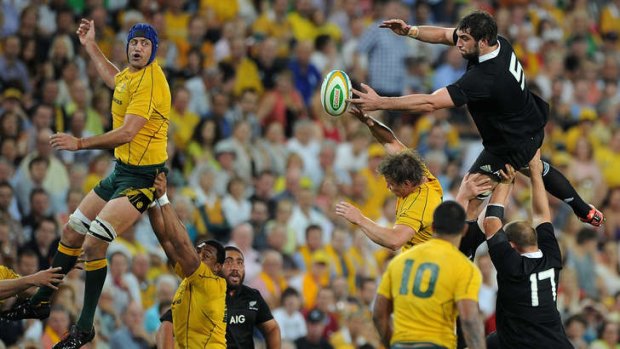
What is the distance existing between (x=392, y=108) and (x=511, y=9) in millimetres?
12296

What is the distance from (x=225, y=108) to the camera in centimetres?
1759

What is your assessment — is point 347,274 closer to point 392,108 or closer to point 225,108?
point 225,108

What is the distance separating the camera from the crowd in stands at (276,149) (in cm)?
1495

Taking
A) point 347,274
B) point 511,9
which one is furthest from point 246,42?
point 511,9

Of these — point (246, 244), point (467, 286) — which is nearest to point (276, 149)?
point (246, 244)

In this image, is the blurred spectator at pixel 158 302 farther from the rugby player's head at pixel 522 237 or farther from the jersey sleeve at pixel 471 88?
the jersey sleeve at pixel 471 88

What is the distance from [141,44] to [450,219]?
9.93ft

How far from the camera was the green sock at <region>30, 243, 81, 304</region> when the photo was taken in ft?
36.7

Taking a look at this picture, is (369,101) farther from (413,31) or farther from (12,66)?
(12,66)

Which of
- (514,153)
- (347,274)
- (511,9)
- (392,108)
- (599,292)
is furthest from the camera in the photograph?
(511,9)

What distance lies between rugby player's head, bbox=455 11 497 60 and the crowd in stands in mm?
4769

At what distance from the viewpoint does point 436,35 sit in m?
11.7

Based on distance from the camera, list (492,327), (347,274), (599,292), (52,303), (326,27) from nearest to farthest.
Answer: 1. (52,303)
2. (492,327)
3. (347,274)
4. (599,292)
5. (326,27)

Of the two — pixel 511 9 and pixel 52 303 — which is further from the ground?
pixel 511 9
